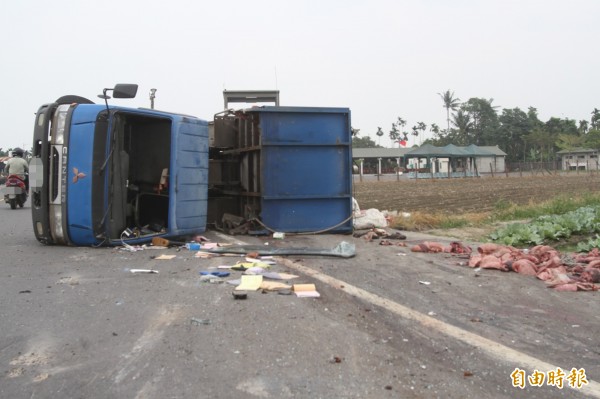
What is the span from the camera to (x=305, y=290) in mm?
4980

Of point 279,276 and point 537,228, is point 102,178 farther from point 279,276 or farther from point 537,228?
point 537,228

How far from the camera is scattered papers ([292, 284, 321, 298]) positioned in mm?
4834

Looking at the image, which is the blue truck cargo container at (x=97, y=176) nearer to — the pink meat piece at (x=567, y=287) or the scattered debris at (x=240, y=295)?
the scattered debris at (x=240, y=295)

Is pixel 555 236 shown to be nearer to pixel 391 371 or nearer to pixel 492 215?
pixel 492 215

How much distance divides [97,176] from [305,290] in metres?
4.02

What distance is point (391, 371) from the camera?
10.8 ft

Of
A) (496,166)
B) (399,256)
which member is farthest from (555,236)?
(496,166)

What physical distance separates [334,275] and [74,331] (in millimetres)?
2830

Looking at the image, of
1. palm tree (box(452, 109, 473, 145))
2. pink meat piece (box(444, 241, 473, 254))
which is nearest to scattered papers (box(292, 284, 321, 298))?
pink meat piece (box(444, 241, 473, 254))

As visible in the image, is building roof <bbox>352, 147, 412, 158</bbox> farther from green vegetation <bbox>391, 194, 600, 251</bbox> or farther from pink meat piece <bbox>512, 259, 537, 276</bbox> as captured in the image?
pink meat piece <bbox>512, 259, 537, 276</bbox>

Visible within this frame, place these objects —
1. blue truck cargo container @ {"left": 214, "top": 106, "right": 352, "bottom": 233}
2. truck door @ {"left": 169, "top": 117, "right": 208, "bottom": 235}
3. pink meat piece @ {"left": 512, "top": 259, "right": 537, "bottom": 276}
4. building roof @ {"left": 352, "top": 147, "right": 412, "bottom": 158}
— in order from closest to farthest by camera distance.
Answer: pink meat piece @ {"left": 512, "top": 259, "right": 537, "bottom": 276} → truck door @ {"left": 169, "top": 117, "right": 208, "bottom": 235} → blue truck cargo container @ {"left": 214, "top": 106, "right": 352, "bottom": 233} → building roof @ {"left": 352, "top": 147, "right": 412, "bottom": 158}

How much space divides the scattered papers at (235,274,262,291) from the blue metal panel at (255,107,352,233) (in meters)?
4.05

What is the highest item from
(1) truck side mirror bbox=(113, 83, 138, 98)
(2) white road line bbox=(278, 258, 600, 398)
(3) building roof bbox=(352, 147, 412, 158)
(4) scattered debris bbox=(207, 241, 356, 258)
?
(3) building roof bbox=(352, 147, 412, 158)

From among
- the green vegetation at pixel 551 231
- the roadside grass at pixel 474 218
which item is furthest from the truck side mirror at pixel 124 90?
the roadside grass at pixel 474 218
